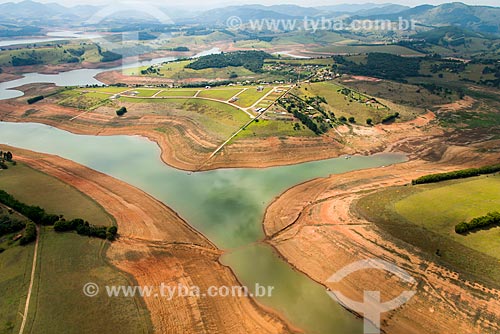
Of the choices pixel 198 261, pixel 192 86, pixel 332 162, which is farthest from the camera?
pixel 192 86

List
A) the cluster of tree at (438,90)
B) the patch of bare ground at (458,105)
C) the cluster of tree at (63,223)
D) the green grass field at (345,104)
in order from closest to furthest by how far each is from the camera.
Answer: the cluster of tree at (63,223) < the green grass field at (345,104) < the patch of bare ground at (458,105) < the cluster of tree at (438,90)

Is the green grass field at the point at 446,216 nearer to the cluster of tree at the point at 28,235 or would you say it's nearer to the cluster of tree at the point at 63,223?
the cluster of tree at the point at 63,223

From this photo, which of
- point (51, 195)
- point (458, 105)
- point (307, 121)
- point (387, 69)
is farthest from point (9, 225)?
point (387, 69)

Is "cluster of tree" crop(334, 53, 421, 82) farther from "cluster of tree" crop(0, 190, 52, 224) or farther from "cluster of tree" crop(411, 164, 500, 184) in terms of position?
"cluster of tree" crop(0, 190, 52, 224)

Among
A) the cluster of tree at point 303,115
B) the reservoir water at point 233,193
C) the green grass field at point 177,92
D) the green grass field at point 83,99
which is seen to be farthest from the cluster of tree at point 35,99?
the cluster of tree at point 303,115

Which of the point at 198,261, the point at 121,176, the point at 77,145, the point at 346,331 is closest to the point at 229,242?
the point at 198,261

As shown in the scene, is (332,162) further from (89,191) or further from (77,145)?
(77,145)

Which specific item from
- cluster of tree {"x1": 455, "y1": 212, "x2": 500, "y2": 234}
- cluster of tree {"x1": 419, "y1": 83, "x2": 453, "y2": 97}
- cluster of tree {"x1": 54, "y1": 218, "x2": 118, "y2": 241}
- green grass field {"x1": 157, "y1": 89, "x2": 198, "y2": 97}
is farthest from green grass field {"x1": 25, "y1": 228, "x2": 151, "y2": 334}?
cluster of tree {"x1": 419, "y1": 83, "x2": 453, "y2": 97}

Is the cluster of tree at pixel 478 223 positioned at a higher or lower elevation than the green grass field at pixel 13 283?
higher
